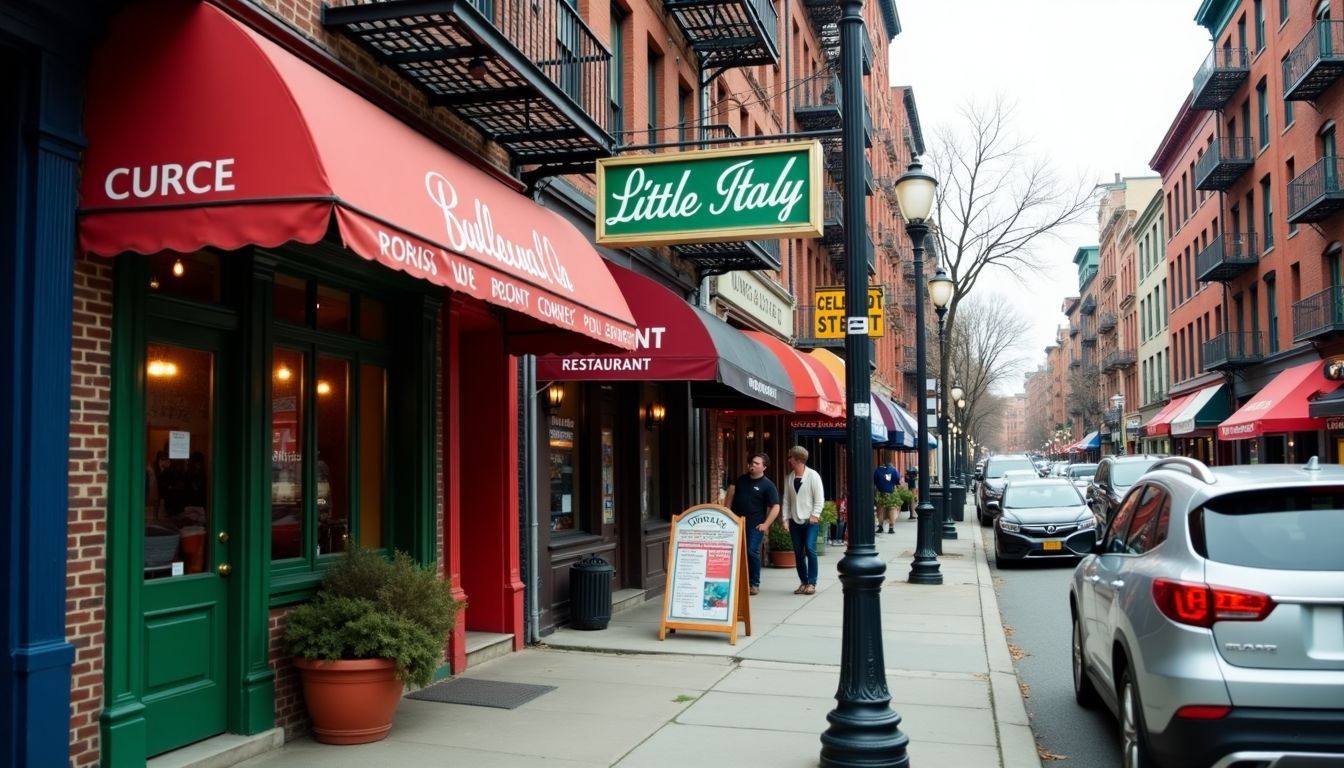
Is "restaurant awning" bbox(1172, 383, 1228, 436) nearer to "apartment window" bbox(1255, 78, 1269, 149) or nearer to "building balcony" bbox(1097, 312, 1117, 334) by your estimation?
"apartment window" bbox(1255, 78, 1269, 149)

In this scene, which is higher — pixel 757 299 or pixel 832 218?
pixel 832 218

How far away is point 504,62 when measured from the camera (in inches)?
302

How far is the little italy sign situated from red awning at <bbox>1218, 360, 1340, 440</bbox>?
75.3 feet

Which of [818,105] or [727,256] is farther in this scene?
[818,105]

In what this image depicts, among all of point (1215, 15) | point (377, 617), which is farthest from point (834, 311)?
point (1215, 15)

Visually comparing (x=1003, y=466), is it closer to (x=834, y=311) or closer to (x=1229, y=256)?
(x=1229, y=256)

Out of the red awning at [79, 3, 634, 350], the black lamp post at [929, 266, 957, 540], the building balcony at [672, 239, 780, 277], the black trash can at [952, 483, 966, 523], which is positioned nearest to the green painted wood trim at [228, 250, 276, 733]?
the red awning at [79, 3, 634, 350]

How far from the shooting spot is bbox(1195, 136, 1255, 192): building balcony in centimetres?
3741

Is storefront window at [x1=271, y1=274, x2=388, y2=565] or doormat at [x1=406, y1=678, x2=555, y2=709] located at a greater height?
storefront window at [x1=271, y1=274, x2=388, y2=565]

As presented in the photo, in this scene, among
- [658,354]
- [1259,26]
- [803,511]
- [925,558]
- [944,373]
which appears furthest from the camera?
[1259,26]

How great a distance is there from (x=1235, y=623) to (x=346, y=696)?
496 cm

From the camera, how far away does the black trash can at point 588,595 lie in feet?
37.4

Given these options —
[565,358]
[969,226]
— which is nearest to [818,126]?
[969,226]

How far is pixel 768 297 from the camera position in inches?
842
